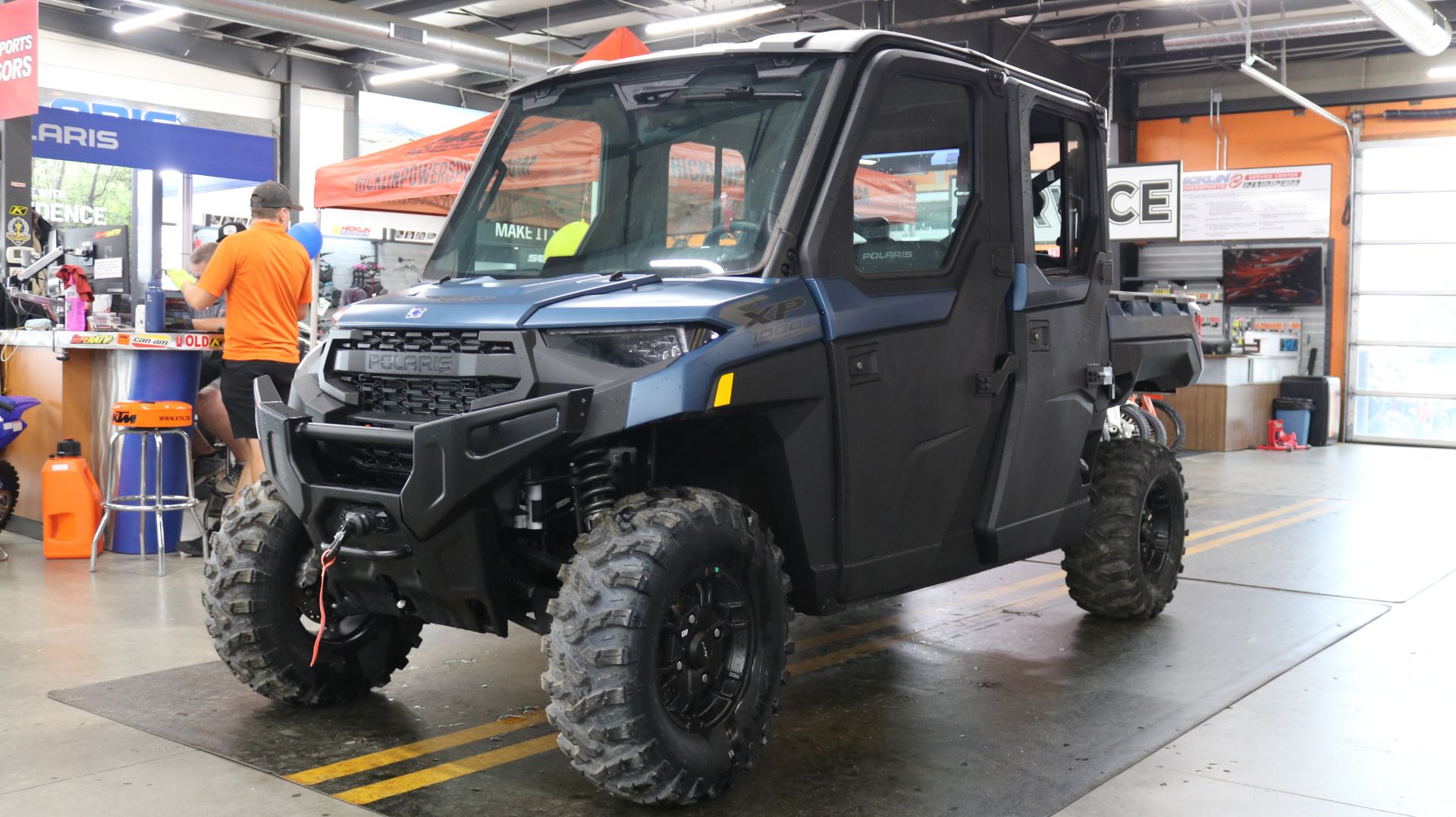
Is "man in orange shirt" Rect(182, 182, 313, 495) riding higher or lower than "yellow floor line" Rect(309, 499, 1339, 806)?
higher

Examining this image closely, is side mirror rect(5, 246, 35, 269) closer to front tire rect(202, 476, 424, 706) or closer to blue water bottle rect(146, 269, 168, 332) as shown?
blue water bottle rect(146, 269, 168, 332)

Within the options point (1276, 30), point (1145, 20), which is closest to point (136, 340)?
point (1276, 30)

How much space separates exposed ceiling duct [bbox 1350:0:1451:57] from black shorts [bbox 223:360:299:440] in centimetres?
1179

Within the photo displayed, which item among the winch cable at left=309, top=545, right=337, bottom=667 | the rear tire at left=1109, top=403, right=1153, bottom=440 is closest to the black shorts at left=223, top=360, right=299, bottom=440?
the winch cable at left=309, top=545, right=337, bottom=667

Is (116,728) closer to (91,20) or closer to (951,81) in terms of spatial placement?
(951,81)

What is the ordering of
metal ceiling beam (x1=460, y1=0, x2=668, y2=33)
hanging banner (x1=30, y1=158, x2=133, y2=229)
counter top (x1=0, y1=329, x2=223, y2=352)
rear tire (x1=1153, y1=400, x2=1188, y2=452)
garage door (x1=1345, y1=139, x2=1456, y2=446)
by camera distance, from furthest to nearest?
1. garage door (x1=1345, y1=139, x2=1456, y2=446)
2. hanging banner (x1=30, y1=158, x2=133, y2=229)
3. metal ceiling beam (x1=460, y1=0, x2=668, y2=33)
4. rear tire (x1=1153, y1=400, x2=1188, y2=452)
5. counter top (x1=0, y1=329, x2=223, y2=352)

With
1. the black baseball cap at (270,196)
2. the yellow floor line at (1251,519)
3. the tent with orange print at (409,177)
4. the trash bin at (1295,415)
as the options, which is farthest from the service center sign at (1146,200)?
the black baseball cap at (270,196)

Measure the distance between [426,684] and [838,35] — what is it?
2828 millimetres

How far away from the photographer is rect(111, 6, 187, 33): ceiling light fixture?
18.0 metres

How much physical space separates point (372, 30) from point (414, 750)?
546 inches

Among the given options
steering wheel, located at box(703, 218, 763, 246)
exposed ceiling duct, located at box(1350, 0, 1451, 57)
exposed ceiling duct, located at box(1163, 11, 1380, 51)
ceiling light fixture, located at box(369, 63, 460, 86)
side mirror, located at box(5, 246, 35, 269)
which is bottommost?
steering wheel, located at box(703, 218, 763, 246)

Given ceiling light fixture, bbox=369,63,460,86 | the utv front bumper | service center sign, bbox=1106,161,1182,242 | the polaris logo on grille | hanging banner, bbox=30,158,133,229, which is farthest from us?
ceiling light fixture, bbox=369,63,460,86

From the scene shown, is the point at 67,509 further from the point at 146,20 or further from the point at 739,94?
the point at 146,20

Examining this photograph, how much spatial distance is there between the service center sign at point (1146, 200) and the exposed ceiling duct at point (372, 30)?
792 centimetres
